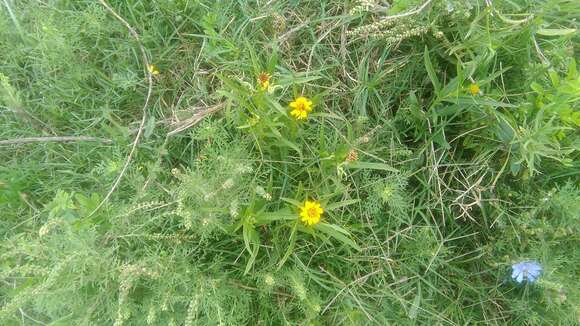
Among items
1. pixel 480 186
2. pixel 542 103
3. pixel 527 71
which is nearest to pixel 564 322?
pixel 480 186

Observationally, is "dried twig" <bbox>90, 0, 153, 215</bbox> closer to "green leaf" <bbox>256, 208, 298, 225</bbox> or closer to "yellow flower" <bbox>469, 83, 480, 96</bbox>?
"green leaf" <bbox>256, 208, 298, 225</bbox>

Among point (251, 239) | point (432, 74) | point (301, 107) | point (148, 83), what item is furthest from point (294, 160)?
point (148, 83)

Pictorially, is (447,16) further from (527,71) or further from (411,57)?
(527,71)

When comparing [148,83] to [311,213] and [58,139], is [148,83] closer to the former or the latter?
[58,139]

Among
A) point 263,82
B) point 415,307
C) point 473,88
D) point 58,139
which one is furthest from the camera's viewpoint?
point 58,139

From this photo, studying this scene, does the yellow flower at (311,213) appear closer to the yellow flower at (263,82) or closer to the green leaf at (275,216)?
the green leaf at (275,216)

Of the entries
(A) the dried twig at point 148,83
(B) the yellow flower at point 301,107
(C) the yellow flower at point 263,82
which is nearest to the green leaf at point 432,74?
(B) the yellow flower at point 301,107
